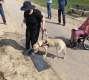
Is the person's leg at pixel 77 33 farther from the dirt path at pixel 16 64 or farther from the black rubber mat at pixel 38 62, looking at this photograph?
the dirt path at pixel 16 64

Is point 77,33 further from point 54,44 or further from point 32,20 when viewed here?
point 32,20

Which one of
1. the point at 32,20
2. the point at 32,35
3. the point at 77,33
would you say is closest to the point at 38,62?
the point at 32,35

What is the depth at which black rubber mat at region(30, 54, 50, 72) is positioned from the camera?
6.45 metres

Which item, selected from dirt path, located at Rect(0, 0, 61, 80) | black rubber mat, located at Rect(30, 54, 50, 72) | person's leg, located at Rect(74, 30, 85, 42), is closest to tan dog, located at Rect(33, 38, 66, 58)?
black rubber mat, located at Rect(30, 54, 50, 72)

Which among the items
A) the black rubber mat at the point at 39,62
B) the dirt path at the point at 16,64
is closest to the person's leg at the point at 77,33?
the black rubber mat at the point at 39,62

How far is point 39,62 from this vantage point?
683cm

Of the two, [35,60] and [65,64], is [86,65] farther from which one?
[35,60]

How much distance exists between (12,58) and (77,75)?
7.85ft

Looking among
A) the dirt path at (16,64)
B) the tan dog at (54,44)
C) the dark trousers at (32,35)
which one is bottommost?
the dirt path at (16,64)

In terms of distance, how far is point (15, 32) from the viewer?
984 centimetres

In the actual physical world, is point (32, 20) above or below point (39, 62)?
above

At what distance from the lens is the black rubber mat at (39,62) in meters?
6.45

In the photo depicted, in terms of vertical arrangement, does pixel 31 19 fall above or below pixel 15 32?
above

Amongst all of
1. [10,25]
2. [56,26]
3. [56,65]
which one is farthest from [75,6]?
[56,65]
